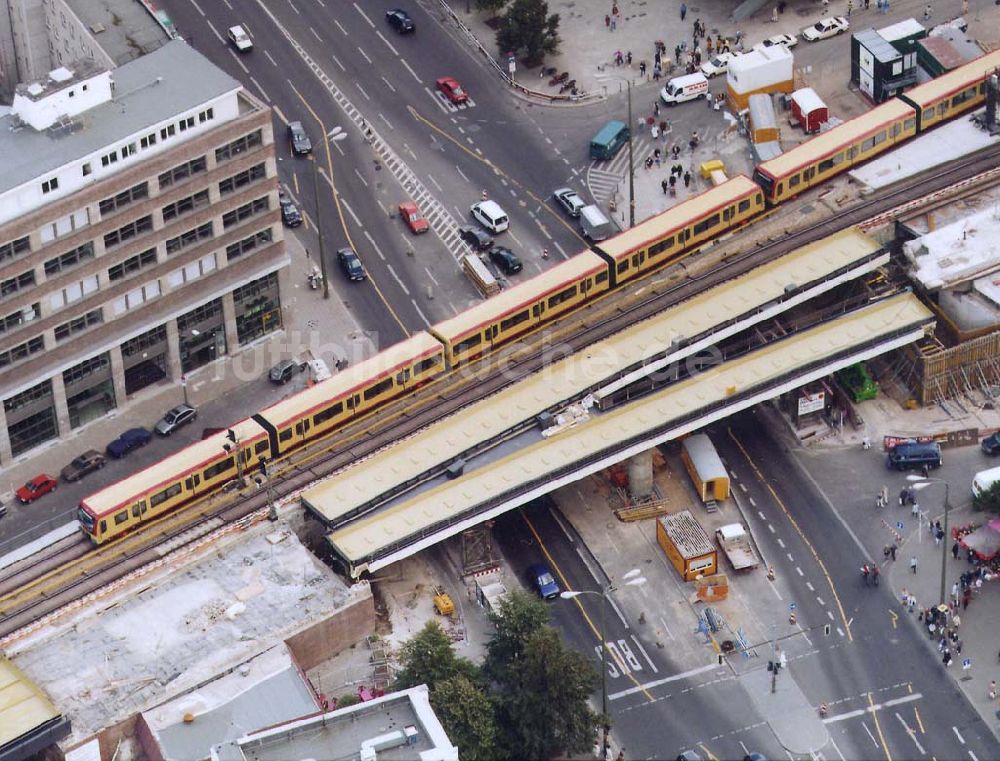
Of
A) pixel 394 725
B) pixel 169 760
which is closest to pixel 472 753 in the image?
pixel 394 725

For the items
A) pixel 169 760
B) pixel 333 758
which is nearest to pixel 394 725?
pixel 333 758

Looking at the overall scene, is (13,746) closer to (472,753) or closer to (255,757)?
(255,757)

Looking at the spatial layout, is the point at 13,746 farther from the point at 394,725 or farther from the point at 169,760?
the point at 394,725

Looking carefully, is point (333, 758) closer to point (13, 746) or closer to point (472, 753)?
point (472, 753)

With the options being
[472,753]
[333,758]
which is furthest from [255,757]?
[472,753]

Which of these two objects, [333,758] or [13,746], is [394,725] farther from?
[13,746]
